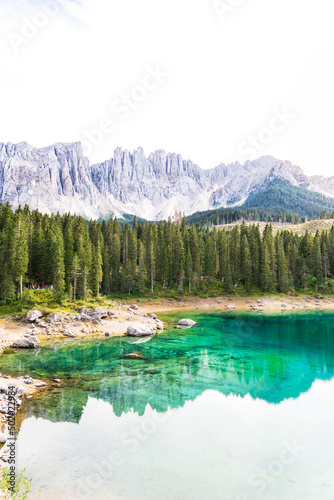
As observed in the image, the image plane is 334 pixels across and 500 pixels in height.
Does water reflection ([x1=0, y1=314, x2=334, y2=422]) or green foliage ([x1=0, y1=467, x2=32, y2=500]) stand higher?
green foliage ([x1=0, y1=467, x2=32, y2=500])

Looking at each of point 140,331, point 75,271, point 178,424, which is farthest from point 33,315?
point 178,424

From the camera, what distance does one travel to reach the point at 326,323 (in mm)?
55812

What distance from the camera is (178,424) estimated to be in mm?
18938

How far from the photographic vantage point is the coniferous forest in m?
61.9

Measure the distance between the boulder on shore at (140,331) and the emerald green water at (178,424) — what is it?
6.32 m

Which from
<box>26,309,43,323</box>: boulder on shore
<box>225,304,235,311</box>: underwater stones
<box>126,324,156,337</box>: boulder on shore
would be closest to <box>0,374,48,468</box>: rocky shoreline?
<box>26,309,43,323</box>: boulder on shore

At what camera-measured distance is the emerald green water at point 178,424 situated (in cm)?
1341

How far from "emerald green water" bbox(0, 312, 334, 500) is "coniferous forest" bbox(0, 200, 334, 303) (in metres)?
28.6

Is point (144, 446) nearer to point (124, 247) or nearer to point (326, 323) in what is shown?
point (326, 323)

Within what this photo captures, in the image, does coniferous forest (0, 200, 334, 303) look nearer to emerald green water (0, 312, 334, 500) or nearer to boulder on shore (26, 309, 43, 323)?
boulder on shore (26, 309, 43, 323)

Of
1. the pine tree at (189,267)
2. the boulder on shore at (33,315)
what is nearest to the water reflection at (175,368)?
the boulder on shore at (33,315)

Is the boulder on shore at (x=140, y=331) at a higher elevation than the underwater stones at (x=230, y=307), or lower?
higher

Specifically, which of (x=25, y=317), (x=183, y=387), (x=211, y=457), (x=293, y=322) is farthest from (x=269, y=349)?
(x=25, y=317)

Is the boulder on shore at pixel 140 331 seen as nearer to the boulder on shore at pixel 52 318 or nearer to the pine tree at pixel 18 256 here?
the boulder on shore at pixel 52 318
